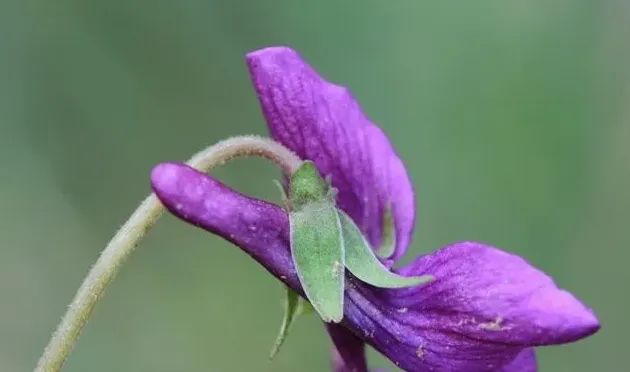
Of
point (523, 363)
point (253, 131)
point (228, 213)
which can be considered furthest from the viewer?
point (253, 131)

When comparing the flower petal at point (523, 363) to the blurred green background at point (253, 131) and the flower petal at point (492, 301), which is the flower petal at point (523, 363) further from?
the blurred green background at point (253, 131)

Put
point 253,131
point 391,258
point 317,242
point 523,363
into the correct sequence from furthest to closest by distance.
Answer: point 253,131 < point 391,258 < point 523,363 < point 317,242

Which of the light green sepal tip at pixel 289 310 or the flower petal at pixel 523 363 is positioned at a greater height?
the light green sepal tip at pixel 289 310

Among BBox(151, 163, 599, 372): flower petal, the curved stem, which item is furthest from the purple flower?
the curved stem

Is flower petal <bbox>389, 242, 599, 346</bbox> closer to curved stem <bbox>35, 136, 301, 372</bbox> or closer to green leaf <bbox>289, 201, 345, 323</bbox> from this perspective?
green leaf <bbox>289, 201, 345, 323</bbox>

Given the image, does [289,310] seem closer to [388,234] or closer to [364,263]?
[364,263]

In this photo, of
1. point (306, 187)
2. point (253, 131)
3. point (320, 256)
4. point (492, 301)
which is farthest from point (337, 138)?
point (253, 131)

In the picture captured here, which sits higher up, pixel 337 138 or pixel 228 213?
pixel 337 138

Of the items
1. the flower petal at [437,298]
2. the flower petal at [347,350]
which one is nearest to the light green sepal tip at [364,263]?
the flower petal at [437,298]
